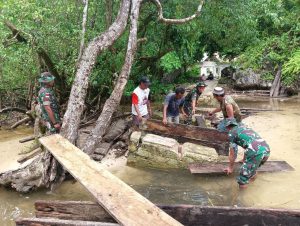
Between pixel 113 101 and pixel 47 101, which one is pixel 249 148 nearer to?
pixel 113 101

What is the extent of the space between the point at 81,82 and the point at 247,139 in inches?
149

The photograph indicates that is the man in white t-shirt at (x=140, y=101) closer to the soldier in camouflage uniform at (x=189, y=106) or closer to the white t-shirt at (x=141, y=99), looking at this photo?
the white t-shirt at (x=141, y=99)

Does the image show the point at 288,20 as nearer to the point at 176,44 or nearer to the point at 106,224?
the point at 176,44

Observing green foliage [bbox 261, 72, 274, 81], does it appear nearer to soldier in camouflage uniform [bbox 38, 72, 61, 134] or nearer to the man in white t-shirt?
the man in white t-shirt

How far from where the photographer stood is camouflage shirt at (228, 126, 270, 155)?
18.5ft

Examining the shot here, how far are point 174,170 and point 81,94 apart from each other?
2641 mm

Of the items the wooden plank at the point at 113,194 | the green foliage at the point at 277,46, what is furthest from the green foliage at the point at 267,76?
the wooden plank at the point at 113,194

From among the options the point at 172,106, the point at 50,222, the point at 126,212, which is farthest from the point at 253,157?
the point at 172,106

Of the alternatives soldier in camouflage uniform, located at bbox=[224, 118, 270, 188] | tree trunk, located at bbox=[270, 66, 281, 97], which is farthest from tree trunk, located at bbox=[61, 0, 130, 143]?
tree trunk, located at bbox=[270, 66, 281, 97]

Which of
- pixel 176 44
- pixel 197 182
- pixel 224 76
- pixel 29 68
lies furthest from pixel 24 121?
pixel 224 76

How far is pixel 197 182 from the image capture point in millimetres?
6879

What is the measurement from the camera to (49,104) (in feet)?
22.7

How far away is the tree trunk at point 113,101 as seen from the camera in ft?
25.1

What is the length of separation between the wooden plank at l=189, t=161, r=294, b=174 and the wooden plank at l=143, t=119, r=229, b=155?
903 mm
